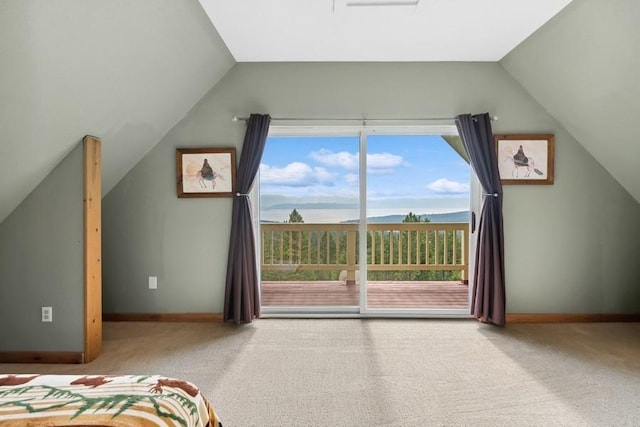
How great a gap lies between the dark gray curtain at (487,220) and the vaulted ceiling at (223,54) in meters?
0.61

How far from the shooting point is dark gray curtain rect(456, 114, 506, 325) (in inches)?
134

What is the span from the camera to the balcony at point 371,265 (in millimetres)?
3906

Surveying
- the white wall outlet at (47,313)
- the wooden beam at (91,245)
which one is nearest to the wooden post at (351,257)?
the wooden beam at (91,245)

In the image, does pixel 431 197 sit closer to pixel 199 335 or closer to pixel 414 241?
pixel 414 241

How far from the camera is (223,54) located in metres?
3.27

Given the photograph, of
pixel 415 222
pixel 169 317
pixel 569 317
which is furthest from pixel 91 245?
pixel 569 317

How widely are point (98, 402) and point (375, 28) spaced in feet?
9.48

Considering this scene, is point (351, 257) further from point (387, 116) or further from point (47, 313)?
point (47, 313)

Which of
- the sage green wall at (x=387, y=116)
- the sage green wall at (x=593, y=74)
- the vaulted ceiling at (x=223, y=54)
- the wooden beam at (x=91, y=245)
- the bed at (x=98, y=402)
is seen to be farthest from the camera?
the sage green wall at (x=387, y=116)

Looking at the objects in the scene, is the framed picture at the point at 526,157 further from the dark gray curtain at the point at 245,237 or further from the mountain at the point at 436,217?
the dark gray curtain at the point at 245,237

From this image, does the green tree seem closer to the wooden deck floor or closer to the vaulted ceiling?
the wooden deck floor

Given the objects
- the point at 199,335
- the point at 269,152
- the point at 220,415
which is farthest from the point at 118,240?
the point at 220,415

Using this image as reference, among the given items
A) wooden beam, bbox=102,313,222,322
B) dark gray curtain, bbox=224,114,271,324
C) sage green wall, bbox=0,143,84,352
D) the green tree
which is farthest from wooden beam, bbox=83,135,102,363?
the green tree

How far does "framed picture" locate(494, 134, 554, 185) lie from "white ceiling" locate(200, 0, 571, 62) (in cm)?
80
